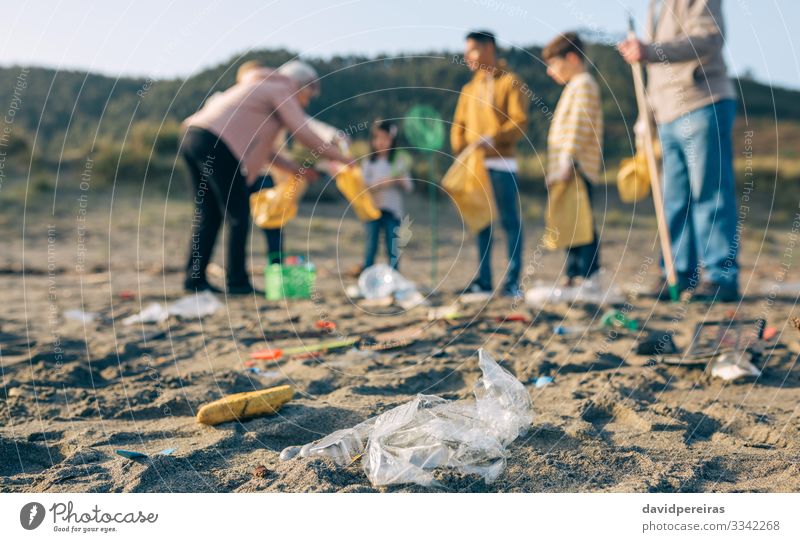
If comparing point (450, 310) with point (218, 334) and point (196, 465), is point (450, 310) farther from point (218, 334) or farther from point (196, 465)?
point (196, 465)

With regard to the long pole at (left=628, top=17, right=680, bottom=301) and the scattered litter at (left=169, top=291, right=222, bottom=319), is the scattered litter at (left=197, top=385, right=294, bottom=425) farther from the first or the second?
the long pole at (left=628, top=17, right=680, bottom=301)

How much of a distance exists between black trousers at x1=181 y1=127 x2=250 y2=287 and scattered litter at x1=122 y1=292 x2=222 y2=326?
13.4 inches

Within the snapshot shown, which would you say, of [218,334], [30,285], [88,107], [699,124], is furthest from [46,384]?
[88,107]

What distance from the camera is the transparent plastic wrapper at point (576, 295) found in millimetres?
6324

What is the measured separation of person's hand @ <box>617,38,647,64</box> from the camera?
5762mm

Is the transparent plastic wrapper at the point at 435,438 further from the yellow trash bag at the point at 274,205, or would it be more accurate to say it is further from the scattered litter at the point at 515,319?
the yellow trash bag at the point at 274,205

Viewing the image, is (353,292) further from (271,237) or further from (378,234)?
(271,237)

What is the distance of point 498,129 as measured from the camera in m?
6.62

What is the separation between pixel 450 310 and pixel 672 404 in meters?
2.44

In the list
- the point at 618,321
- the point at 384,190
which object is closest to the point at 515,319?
the point at 618,321

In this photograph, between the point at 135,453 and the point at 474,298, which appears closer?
the point at 135,453
